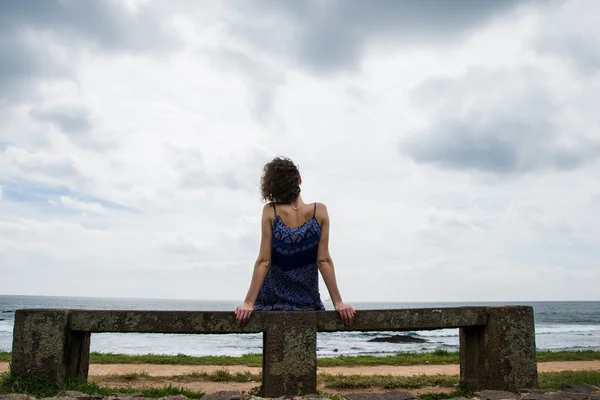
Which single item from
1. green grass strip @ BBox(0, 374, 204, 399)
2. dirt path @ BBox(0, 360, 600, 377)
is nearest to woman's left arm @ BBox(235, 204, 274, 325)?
green grass strip @ BBox(0, 374, 204, 399)

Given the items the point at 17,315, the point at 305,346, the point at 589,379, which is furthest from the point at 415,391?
the point at 17,315

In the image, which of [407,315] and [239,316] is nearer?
[239,316]

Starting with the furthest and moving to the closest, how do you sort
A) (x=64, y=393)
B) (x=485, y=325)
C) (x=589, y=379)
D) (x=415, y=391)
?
(x=589, y=379) < (x=415, y=391) < (x=485, y=325) < (x=64, y=393)

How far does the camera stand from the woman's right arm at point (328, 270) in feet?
15.1

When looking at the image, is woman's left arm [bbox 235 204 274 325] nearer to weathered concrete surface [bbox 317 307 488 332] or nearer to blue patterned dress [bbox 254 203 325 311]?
blue patterned dress [bbox 254 203 325 311]

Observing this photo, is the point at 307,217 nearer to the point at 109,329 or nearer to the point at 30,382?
the point at 109,329

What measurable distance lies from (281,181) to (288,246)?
602 mm

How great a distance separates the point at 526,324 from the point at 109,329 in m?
4.15

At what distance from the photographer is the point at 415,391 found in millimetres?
5922

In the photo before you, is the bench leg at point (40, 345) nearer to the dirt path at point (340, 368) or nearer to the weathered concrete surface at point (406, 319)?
the weathered concrete surface at point (406, 319)

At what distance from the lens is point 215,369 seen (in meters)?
9.59

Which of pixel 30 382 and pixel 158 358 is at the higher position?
pixel 30 382

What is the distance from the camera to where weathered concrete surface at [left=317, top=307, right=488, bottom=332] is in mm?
4758

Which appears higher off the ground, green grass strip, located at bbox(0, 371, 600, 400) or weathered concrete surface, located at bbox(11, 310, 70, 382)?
weathered concrete surface, located at bbox(11, 310, 70, 382)
